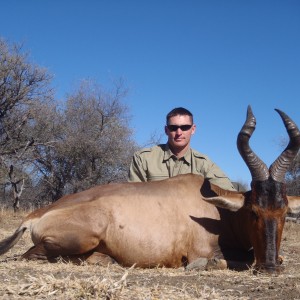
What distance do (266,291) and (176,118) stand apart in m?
3.69

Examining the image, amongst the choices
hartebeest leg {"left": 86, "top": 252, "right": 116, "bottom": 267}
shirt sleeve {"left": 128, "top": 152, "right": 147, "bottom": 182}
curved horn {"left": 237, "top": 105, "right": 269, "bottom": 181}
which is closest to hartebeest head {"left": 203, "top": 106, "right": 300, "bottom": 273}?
curved horn {"left": 237, "top": 105, "right": 269, "bottom": 181}

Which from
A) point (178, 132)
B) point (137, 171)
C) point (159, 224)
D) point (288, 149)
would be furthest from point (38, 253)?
point (288, 149)

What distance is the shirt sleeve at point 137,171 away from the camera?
293 inches

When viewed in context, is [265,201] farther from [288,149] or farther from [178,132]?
[178,132]

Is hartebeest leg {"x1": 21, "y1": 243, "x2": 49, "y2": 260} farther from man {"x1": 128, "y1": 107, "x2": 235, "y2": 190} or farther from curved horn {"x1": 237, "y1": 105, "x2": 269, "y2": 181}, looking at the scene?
curved horn {"x1": 237, "y1": 105, "x2": 269, "y2": 181}

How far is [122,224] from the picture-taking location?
19.1ft

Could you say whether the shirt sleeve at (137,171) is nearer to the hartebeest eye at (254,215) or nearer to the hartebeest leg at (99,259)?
the hartebeest leg at (99,259)

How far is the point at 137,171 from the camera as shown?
754cm

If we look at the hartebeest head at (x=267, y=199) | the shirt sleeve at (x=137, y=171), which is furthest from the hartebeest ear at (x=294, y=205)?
the shirt sleeve at (x=137, y=171)

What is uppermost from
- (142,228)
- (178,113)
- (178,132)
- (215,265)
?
(178,113)

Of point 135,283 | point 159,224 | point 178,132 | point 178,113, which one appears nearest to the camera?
point 135,283

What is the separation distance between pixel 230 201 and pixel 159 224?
2.72ft

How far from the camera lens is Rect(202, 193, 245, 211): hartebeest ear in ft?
18.9

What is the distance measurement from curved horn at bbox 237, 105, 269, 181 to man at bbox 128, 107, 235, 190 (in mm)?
1458
